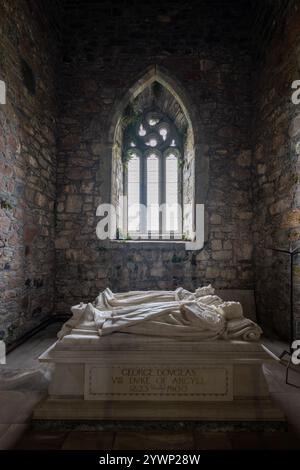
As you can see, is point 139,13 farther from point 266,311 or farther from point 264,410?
point 264,410

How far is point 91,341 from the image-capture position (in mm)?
2238

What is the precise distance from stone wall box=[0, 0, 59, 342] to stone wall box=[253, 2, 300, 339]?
3635 mm

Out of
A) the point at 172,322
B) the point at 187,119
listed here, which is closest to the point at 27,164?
the point at 187,119

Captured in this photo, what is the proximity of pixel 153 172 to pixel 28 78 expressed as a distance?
287 centimetres

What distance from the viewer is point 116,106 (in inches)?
214

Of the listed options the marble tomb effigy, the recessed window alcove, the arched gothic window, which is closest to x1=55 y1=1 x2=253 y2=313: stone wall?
the recessed window alcove

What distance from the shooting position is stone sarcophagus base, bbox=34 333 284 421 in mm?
2197

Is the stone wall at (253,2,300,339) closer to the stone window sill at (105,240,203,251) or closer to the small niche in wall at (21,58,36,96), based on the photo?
the stone window sill at (105,240,203,251)

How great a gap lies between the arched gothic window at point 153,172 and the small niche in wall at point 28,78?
A: 7.11 feet

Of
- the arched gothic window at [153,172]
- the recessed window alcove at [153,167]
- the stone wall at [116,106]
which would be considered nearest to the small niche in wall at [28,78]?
the stone wall at [116,106]

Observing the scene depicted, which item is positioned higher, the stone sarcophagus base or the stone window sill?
the stone window sill

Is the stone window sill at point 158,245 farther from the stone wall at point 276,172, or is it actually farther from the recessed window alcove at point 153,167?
the stone wall at point 276,172

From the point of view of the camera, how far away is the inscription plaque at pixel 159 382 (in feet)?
7.24
